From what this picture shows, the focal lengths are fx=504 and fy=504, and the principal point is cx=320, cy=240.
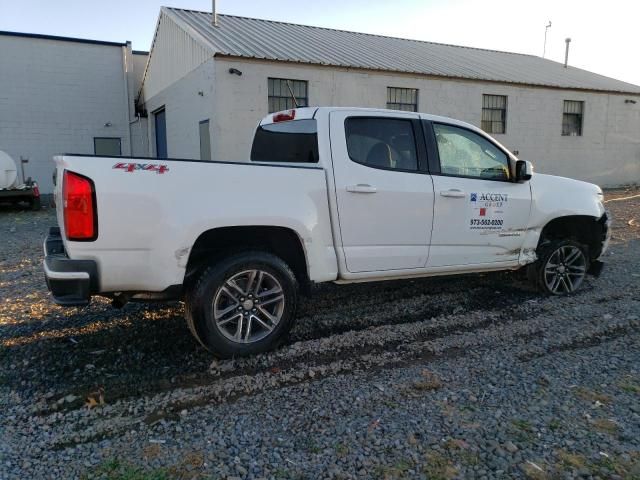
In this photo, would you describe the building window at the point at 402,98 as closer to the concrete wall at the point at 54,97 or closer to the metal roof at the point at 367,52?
the metal roof at the point at 367,52

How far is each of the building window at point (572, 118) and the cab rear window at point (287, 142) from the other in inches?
768

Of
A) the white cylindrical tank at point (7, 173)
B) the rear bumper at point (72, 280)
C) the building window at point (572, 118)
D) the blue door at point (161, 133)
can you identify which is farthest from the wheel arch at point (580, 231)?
the building window at point (572, 118)

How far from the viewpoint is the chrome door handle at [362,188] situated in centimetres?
417

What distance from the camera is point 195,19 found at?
17469 mm

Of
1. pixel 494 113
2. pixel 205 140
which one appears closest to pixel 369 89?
pixel 205 140

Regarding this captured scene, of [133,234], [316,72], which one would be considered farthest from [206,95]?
[133,234]

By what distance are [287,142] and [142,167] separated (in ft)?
5.73

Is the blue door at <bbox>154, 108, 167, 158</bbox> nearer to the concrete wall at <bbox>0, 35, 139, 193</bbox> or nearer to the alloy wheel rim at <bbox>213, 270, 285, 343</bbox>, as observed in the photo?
the concrete wall at <bbox>0, 35, 139, 193</bbox>

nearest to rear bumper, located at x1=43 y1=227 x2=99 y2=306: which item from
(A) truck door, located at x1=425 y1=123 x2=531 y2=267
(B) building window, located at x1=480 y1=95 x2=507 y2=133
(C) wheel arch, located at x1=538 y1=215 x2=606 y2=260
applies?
(A) truck door, located at x1=425 y1=123 x2=531 y2=267

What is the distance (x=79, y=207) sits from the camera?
3.27m

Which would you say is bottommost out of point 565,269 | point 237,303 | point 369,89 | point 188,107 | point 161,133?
point 565,269

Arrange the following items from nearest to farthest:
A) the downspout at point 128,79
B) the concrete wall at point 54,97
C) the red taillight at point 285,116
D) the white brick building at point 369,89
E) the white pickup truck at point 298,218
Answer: the white pickup truck at point 298,218
the red taillight at point 285,116
the white brick building at point 369,89
the concrete wall at point 54,97
the downspout at point 128,79

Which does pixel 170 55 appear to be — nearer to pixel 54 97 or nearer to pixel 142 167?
pixel 54 97

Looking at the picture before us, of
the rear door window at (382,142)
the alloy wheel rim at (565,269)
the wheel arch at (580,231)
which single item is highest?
the rear door window at (382,142)
